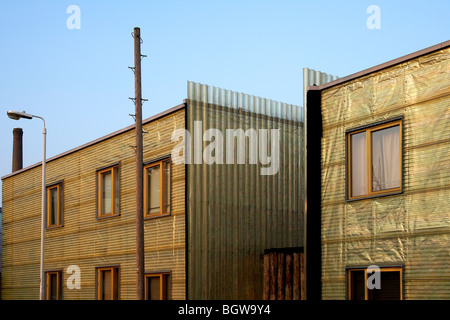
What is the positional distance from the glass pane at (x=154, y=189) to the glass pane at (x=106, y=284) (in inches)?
133

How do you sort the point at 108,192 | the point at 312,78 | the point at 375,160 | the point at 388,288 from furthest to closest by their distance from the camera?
the point at 108,192 < the point at 312,78 < the point at 375,160 < the point at 388,288

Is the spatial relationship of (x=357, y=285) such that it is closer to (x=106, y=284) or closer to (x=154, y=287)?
(x=154, y=287)

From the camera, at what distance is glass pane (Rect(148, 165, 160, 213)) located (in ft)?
66.4

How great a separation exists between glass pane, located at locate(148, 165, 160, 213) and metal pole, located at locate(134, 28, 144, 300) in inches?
133

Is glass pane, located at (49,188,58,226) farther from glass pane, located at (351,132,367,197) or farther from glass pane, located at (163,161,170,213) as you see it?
glass pane, located at (351,132,367,197)

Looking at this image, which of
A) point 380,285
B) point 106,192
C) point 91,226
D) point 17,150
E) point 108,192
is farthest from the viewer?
point 17,150

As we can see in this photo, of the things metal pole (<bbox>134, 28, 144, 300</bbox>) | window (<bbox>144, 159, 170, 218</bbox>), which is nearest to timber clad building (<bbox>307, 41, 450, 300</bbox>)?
metal pole (<bbox>134, 28, 144, 300</bbox>)

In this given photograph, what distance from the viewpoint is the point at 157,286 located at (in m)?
20.0

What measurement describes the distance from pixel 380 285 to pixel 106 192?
11.2 metres

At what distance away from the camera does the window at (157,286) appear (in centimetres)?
1952

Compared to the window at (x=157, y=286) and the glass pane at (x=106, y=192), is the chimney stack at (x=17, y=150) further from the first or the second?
the window at (x=157, y=286)

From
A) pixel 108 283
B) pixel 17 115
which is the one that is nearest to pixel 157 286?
pixel 108 283
